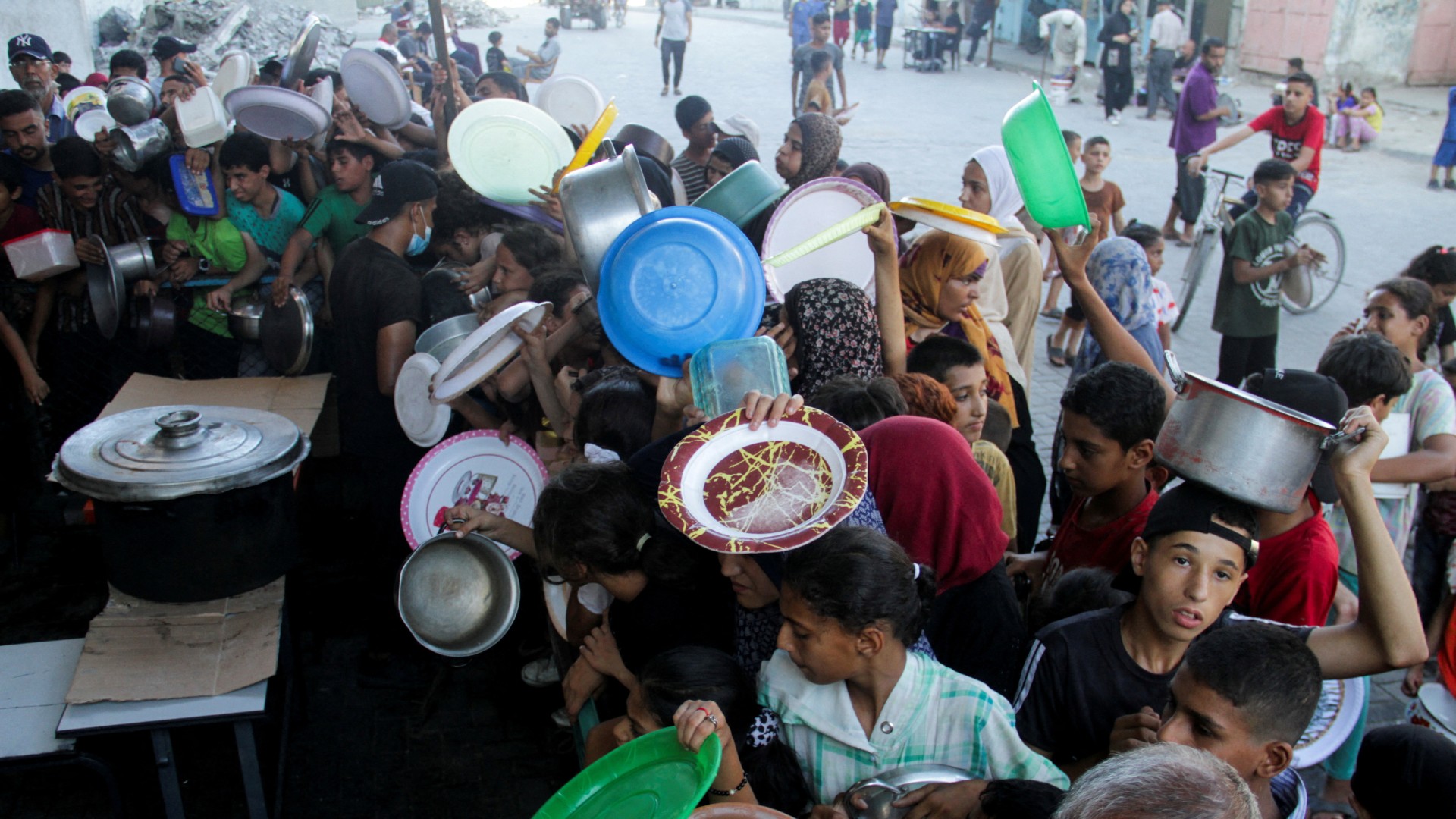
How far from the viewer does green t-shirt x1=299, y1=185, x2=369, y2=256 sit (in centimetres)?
549

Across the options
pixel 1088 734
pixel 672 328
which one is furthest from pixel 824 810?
pixel 672 328

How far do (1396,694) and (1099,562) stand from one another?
226 centimetres

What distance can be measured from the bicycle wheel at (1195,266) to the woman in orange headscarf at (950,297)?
16.3 ft

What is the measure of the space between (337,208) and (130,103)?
1817 millimetres

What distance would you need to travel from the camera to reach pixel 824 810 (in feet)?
6.49

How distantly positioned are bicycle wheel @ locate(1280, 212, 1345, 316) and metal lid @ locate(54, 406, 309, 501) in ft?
27.2

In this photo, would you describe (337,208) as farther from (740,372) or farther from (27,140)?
(740,372)

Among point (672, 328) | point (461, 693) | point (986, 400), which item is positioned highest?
point (672, 328)

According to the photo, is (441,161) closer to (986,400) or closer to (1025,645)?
(986,400)

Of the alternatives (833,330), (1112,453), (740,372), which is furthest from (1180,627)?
(833,330)

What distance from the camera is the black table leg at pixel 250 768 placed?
10.4 feet

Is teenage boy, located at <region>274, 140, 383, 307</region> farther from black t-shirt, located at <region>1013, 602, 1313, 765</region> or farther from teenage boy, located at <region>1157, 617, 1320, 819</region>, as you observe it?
teenage boy, located at <region>1157, 617, 1320, 819</region>

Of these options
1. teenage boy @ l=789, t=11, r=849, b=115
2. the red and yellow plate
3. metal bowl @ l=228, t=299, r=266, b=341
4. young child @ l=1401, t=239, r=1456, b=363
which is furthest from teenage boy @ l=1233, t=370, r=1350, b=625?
teenage boy @ l=789, t=11, r=849, b=115

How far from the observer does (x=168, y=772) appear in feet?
10.3
